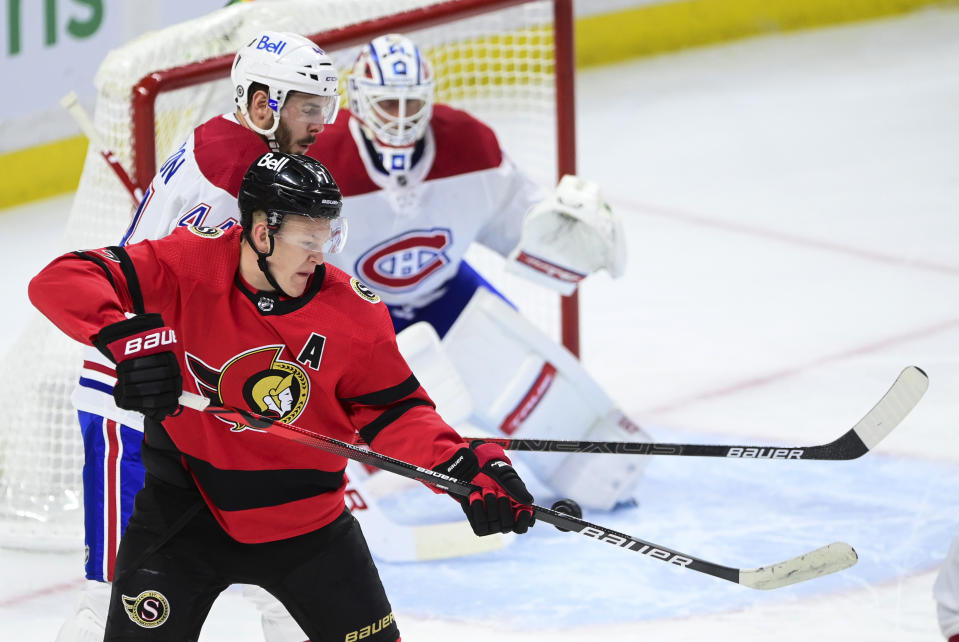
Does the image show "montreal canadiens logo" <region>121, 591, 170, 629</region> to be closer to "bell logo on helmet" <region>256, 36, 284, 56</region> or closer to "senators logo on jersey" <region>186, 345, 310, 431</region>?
"senators logo on jersey" <region>186, 345, 310, 431</region>

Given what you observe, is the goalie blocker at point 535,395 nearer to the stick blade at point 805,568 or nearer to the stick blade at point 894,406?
the stick blade at point 894,406

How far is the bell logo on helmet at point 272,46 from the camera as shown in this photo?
3301 millimetres

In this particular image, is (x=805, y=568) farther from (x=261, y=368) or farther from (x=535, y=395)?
(x=535, y=395)

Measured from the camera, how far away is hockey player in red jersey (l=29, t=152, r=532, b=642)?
2488 millimetres

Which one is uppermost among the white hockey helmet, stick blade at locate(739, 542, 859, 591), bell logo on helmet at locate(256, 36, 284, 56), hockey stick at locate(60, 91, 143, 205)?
bell logo on helmet at locate(256, 36, 284, 56)

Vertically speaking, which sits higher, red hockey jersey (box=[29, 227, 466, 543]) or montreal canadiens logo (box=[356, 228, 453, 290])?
red hockey jersey (box=[29, 227, 466, 543])

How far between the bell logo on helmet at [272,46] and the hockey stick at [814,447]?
998 mm

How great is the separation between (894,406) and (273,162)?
1132 mm

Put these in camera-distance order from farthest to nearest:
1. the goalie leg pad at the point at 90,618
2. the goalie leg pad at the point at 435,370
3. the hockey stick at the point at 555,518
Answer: the goalie leg pad at the point at 435,370 → the goalie leg pad at the point at 90,618 → the hockey stick at the point at 555,518

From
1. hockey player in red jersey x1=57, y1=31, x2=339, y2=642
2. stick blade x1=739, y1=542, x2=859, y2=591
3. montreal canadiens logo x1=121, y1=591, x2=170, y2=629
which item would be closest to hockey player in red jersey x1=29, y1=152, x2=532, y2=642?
montreal canadiens logo x1=121, y1=591, x2=170, y2=629

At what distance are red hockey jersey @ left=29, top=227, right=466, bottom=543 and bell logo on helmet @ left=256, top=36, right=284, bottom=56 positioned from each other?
30.6 inches

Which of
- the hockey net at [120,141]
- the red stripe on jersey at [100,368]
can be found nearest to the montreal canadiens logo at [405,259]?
the hockey net at [120,141]

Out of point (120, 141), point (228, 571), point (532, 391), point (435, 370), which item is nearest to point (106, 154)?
point (120, 141)

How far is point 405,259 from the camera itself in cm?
406
